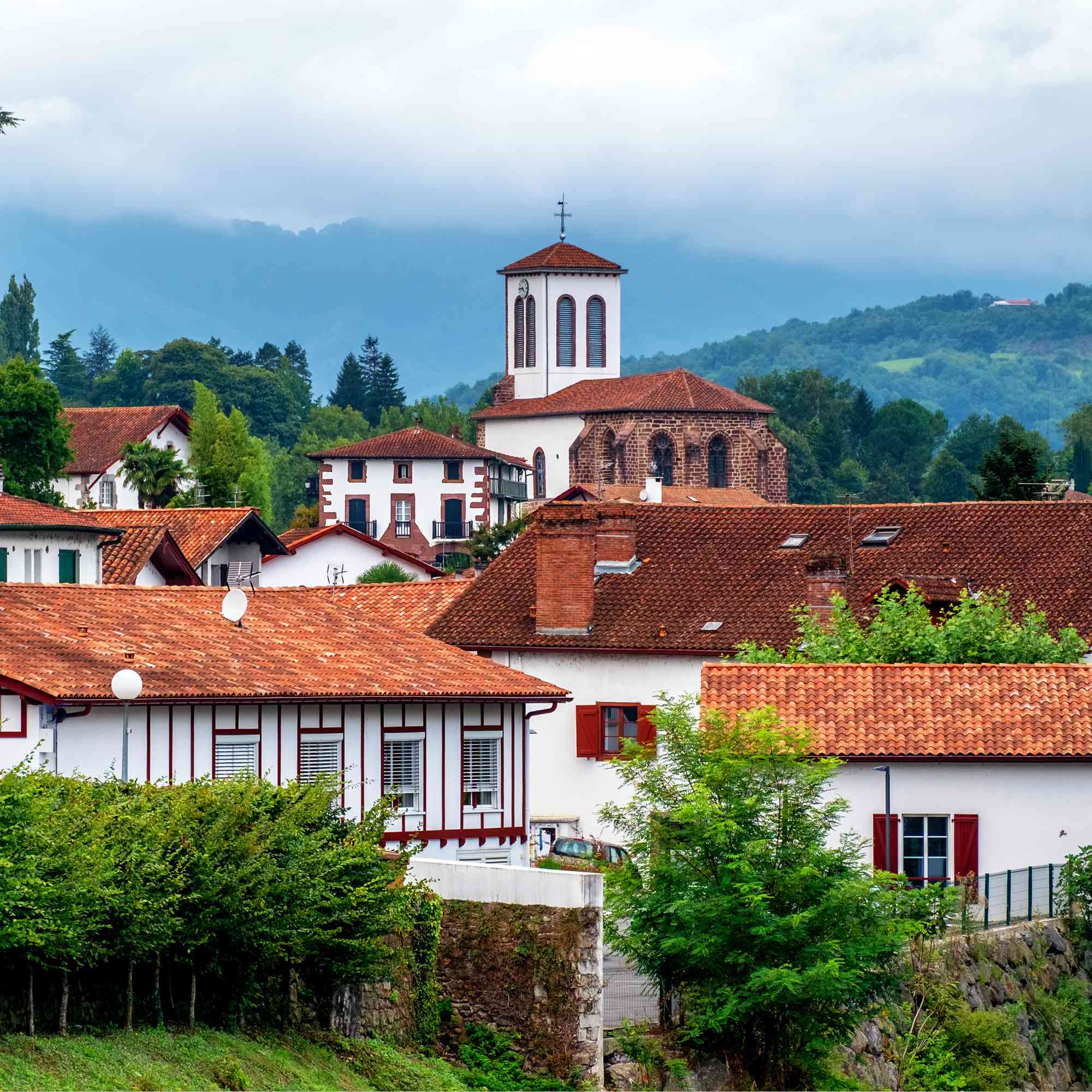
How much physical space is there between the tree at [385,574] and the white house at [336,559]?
375 millimetres

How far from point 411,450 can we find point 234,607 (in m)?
97.4

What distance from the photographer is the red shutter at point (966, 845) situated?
34812mm

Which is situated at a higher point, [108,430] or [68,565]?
[108,430]

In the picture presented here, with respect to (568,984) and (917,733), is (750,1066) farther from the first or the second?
(917,733)

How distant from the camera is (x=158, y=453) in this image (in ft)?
326

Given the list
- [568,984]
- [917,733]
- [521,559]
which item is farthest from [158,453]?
[568,984]

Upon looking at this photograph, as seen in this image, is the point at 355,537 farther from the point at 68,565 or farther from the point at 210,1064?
the point at 210,1064

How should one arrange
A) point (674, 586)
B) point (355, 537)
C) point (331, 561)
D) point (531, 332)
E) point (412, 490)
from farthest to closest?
1. point (531, 332)
2. point (412, 490)
3. point (355, 537)
4. point (331, 561)
5. point (674, 586)

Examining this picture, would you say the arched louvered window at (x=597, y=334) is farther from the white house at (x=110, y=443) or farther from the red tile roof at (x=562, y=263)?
the white house at (x=110, y=443)

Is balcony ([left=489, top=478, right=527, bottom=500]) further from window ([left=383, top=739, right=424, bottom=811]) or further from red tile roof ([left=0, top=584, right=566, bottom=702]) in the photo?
window ([left=383, top=739, right=424, bottom=811])

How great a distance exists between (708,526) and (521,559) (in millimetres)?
3754

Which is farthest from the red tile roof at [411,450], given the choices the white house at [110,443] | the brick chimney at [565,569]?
the brick chimney at [565,569]

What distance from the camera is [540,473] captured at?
141000mm

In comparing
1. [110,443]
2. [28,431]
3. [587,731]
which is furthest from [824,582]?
[110,443]
